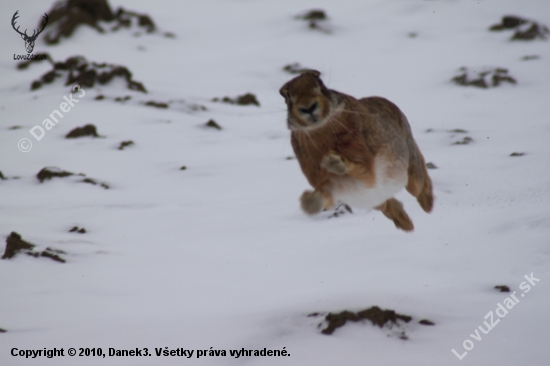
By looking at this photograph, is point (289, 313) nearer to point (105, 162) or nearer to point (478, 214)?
point (478, 214)

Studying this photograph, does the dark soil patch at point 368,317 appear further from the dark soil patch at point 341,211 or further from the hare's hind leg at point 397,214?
the dark soil patch at point 341,211

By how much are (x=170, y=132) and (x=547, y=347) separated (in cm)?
1086

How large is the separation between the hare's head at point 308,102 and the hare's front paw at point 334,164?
138 mm

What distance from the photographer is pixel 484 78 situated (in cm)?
1480

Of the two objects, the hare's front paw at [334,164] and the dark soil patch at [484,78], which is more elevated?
the hare's front paw at [334,164]

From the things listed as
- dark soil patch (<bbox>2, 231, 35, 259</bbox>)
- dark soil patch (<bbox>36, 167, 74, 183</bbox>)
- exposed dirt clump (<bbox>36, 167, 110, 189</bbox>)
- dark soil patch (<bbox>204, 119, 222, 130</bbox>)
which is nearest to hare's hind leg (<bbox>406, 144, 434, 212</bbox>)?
dark soil patch (<bbox>2, 231, 35, 259</bbox>)

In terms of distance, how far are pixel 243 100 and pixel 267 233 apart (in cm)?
998

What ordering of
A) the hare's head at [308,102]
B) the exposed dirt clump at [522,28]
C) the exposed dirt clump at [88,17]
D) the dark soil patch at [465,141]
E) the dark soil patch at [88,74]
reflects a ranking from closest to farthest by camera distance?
1. the hare's head at [308,102]
2. the dark soil patch at [465,141]
3. the dark soil patch at [88,74]
4. the exposed dirt clump at [522,28]
5. the exposed dirt clump at [88,17]

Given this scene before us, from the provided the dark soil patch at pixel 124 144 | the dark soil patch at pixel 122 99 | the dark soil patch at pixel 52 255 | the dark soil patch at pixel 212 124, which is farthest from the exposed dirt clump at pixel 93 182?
the dark soil patch at pixel 122 99

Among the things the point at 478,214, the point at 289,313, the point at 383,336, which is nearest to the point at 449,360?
the point at 383,336

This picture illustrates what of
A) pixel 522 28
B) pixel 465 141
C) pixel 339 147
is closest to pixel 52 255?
pixel 465 141

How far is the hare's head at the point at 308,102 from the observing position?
235cm

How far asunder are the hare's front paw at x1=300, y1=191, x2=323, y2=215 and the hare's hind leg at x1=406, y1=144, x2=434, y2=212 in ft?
2.30

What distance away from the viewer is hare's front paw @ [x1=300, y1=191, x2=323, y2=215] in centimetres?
247
